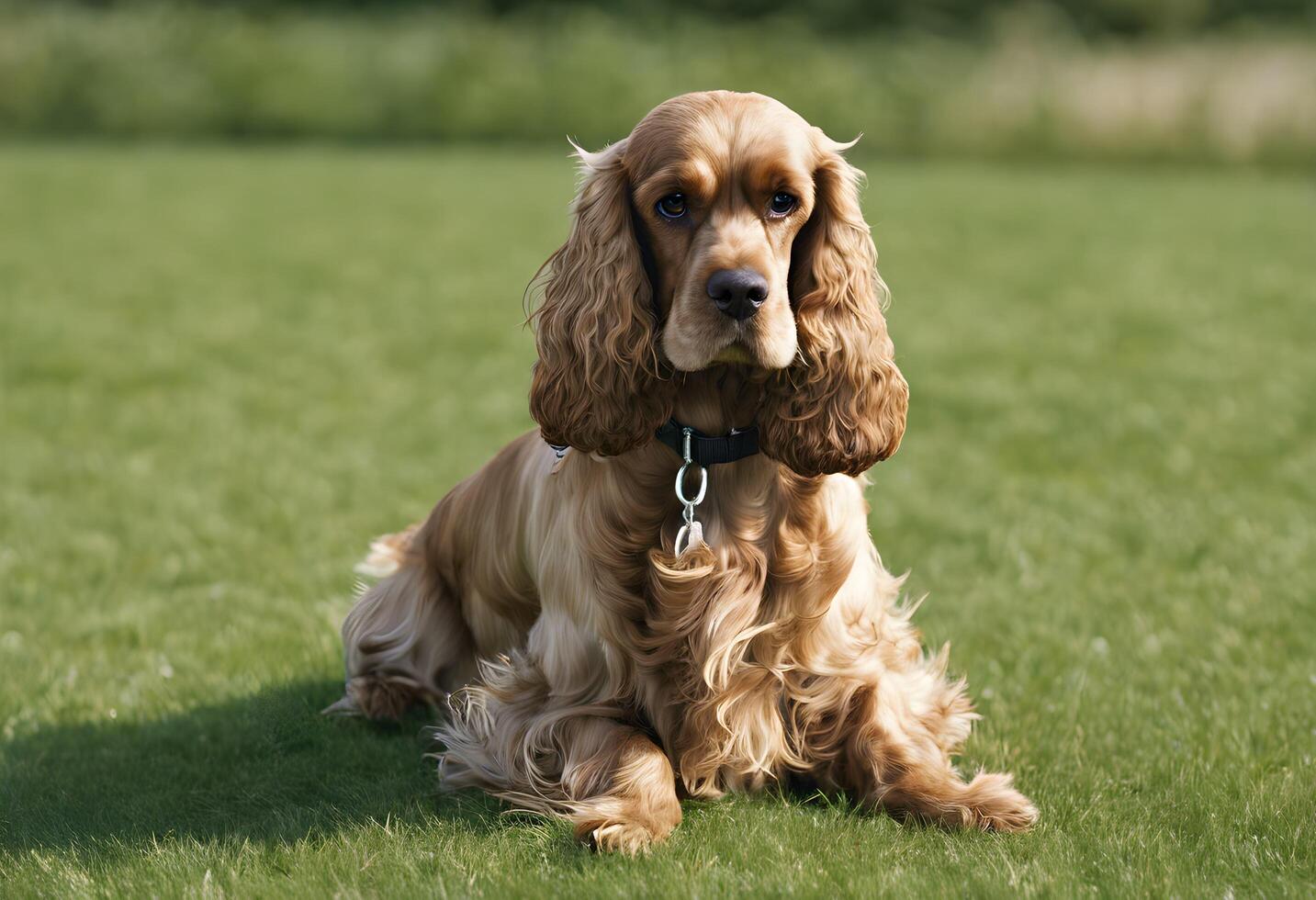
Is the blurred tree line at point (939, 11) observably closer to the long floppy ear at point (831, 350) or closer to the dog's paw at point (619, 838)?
the long floppy ear at point (831, 350)

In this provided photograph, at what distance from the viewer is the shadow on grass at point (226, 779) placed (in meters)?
3.28

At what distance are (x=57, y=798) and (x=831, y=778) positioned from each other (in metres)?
1.97

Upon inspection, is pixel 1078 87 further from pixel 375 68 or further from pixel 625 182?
pixel 625 182

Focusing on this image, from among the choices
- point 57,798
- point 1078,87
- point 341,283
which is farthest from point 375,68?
point 57,798

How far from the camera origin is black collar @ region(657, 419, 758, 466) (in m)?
3.13

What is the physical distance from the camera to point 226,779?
11.8 feet

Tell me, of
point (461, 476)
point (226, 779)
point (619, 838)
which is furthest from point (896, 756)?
point (461, 476)

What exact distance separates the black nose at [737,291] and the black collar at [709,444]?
0.36 metres

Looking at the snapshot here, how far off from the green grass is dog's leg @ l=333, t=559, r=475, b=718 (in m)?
0.13

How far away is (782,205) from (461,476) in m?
3.94

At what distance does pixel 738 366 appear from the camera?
3.14m

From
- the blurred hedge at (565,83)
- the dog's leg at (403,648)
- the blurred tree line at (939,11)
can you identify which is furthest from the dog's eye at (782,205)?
the blurred tree line at (939,11)

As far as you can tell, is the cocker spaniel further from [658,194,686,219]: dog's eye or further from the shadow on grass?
the shadow on grass

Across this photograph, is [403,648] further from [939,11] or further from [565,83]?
[939,11]
